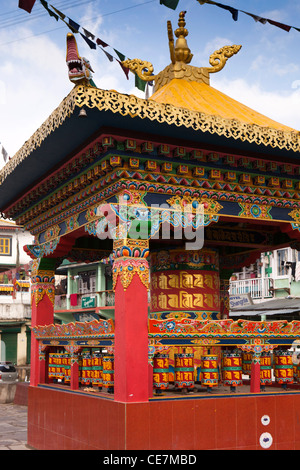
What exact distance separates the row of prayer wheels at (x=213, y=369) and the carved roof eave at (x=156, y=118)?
2.86m

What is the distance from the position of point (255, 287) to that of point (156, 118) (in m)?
23.7

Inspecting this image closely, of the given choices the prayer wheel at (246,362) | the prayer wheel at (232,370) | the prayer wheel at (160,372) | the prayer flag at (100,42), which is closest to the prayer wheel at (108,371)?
the prayer wheel at (160,372)

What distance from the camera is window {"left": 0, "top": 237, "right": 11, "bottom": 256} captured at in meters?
41.5

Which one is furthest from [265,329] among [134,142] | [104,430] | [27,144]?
[27,144]

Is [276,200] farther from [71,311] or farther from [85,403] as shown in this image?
[71,311]

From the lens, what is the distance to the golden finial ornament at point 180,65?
949 centimetres

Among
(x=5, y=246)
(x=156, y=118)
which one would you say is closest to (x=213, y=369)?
(x=156, y=118)

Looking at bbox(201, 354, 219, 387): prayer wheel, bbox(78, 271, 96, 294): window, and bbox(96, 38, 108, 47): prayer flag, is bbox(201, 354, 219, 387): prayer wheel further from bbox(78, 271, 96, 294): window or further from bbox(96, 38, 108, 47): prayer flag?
bbox(78, 271, 96, 294): window

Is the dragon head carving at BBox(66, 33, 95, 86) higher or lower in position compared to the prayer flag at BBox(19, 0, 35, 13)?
lower

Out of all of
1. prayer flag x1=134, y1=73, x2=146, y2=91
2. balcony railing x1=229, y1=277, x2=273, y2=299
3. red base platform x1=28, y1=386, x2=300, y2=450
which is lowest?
red base platform x1=28, y1=386, x2=300, y2=450

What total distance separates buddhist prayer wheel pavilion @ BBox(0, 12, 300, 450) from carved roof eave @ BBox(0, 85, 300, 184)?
0.05 feet

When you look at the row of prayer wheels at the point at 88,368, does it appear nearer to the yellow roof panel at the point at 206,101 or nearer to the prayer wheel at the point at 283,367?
the prayer wheel at the point at 283,367

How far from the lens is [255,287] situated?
96.6ft

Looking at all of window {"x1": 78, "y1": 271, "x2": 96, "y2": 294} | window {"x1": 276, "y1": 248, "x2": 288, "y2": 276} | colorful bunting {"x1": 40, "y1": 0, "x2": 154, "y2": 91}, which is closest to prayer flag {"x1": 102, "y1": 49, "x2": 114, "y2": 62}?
colorful bunting {"x1": 40, "y1": 0, "x2": 154, "y2": 91}
